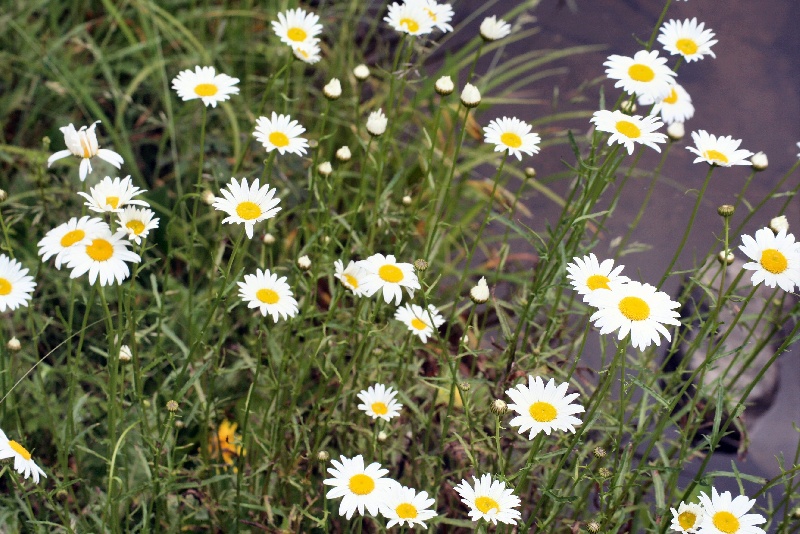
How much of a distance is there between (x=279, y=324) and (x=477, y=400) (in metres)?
0.51

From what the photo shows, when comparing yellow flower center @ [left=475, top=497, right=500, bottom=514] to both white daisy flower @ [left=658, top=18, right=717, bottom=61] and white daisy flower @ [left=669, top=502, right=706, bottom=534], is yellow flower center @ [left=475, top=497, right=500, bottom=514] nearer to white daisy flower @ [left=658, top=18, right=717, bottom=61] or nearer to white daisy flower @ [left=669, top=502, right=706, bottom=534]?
white daisy flower @ [left=669, top=502, right=706, bottom=534]

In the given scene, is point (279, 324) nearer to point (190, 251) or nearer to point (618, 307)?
point (190, 251)

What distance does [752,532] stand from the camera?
1453 millimetres

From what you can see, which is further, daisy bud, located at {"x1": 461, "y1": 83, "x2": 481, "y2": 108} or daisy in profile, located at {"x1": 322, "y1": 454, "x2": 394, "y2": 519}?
daisy bud, located at {"x1": 461, "y1": 83, "x2": 481, "y2": 108}

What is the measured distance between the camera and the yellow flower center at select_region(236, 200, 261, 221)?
1577mm

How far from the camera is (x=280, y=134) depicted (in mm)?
1869

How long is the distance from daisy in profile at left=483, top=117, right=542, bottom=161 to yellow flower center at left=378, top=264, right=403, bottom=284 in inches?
13.3

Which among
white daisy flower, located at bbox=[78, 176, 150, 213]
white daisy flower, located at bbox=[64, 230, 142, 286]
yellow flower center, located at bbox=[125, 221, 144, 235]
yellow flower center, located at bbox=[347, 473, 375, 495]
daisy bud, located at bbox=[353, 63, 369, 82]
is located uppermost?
daisy bud, located at bbox=[353, 63, 369, 82]

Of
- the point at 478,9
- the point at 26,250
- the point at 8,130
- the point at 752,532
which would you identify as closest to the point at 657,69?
the point at 752,532

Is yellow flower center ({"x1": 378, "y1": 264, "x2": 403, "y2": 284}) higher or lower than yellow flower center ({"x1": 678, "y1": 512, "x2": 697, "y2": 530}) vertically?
higher

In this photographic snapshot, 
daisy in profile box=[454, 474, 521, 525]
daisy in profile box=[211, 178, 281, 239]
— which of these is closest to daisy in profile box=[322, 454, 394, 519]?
daisy in profile box=[454, 474, 521, 525]

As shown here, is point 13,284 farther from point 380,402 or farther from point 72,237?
point 380,402

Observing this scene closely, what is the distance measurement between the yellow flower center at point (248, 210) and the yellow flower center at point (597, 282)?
581 mm

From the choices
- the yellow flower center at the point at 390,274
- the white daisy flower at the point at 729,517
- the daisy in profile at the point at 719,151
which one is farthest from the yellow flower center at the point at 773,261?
the yellow flower center at the point at 390,274
